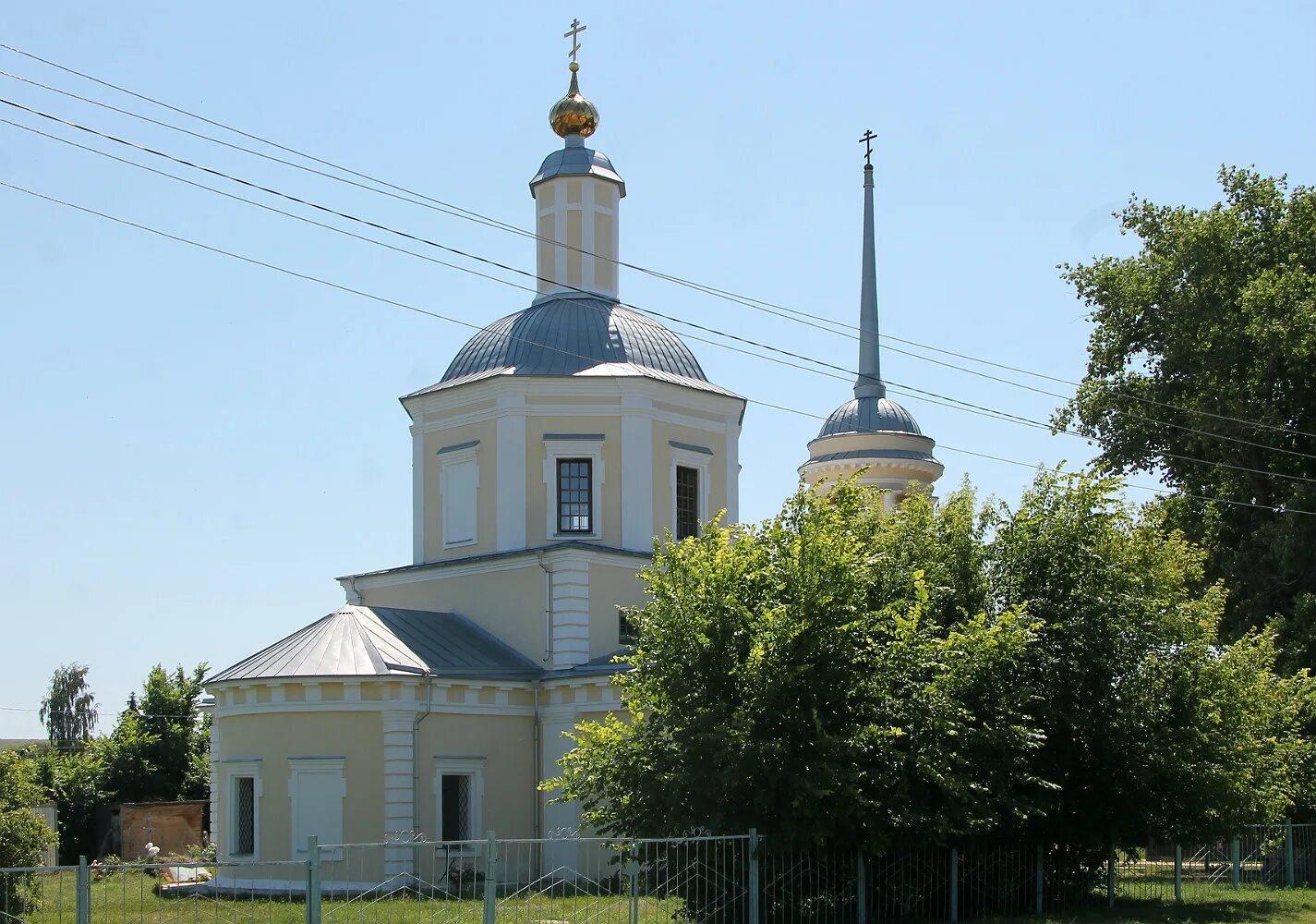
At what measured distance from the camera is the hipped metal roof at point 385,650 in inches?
974

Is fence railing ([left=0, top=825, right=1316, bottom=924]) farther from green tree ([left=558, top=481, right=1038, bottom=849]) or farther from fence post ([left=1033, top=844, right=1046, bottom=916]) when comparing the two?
green tree ([left=558, top=481, right=1038, bottom=849])

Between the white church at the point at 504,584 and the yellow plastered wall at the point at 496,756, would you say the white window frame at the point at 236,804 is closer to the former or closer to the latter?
the white church at the point at 504,584

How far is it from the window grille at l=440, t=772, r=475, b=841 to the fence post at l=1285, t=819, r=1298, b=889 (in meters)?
12.5

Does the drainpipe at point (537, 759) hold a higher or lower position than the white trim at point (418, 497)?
lower

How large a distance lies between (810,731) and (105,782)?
29.5 metres

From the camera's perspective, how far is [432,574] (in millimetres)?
28594

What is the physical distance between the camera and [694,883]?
1608 cm

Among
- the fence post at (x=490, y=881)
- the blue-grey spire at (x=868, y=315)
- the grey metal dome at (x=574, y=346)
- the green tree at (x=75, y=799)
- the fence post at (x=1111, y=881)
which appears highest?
the blue-grey spire at (x=868, y=315)

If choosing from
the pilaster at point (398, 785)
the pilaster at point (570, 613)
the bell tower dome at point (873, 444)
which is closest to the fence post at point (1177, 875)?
the pilaster at point (570, 613)

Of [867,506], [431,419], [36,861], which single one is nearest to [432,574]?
[431,419]

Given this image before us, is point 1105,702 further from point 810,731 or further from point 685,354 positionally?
point 685,354

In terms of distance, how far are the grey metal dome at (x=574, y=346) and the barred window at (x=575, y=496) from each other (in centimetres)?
164

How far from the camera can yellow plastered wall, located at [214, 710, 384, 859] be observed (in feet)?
79.5

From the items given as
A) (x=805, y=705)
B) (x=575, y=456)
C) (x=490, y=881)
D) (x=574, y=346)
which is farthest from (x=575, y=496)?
(x=490, y=881)
